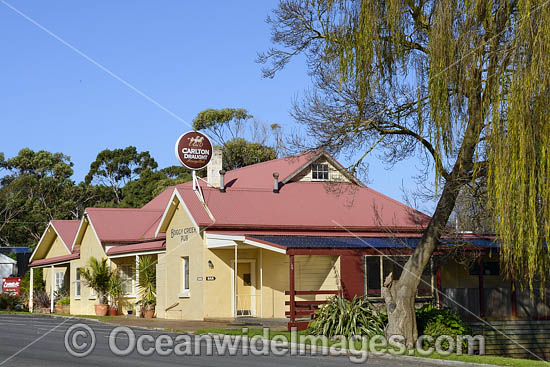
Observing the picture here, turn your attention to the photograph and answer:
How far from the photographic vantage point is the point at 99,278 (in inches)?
1358

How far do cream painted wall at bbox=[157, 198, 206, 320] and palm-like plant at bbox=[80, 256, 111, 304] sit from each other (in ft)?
12.7

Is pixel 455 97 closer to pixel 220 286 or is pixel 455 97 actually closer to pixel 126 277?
pixel 220 286

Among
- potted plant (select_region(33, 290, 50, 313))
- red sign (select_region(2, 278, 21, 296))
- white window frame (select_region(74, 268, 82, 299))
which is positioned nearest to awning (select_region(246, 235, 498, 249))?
white window frame (select_region(74, 268, 82, 299))

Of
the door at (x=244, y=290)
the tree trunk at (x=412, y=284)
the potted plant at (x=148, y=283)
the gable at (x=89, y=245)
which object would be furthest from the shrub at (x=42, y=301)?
the tree trunk at (x=412, y=284)

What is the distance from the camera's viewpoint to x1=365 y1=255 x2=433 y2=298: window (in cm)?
2505

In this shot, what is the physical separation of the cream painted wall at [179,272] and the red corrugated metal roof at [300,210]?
49.2 inches

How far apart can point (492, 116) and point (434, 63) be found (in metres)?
1.70

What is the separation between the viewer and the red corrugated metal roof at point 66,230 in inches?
1676

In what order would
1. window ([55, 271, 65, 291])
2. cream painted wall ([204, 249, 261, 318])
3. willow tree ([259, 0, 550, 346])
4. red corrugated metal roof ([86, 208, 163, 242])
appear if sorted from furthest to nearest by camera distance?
window ([55, 271, 65, 291]), red corrugated metal roof ([86, 208, 163, 242]), cream painted wall ([204, 249, 261, 318]), willow tree ([259, 0, 550, 346])

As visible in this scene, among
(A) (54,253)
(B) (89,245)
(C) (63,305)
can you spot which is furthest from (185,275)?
(A) (54,253)

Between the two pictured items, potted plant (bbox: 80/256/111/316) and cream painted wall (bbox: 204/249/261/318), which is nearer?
cream painted wall (bbox: 204/249/261/318)

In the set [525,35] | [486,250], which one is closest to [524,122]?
[525,35]

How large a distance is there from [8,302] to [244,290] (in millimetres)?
19897

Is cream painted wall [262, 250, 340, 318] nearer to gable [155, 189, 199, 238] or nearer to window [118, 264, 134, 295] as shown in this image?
gable [155, 189, 199, 238]
